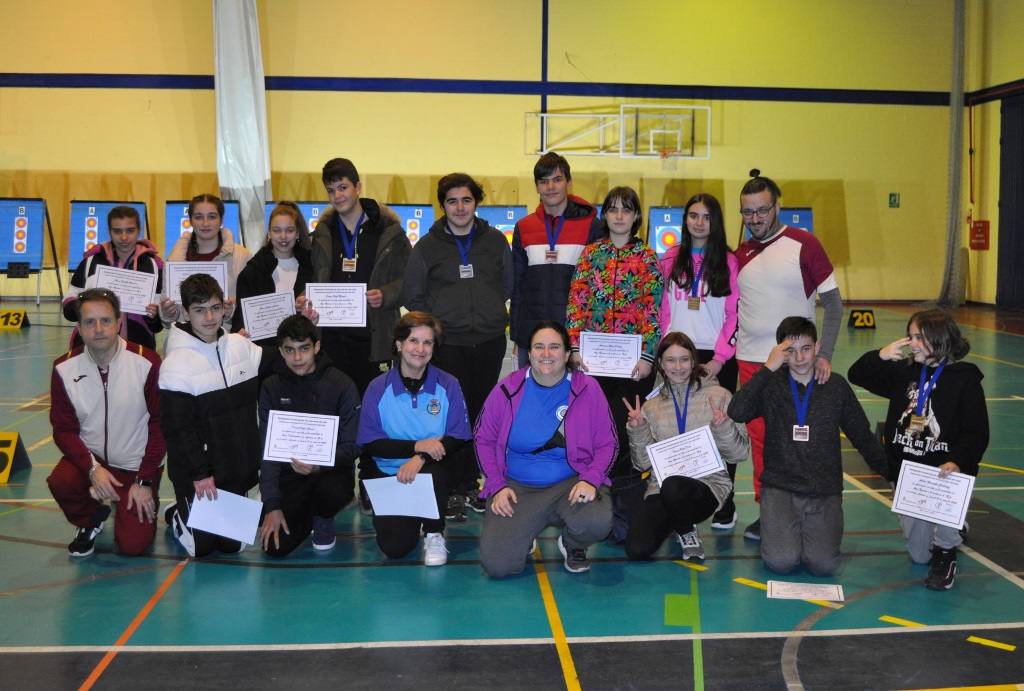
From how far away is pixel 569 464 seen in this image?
4840 mm

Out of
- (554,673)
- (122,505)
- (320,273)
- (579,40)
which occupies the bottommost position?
(554,673)

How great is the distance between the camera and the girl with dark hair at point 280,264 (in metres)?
5.71

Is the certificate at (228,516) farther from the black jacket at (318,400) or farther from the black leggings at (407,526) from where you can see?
the black leggings at (407,526)

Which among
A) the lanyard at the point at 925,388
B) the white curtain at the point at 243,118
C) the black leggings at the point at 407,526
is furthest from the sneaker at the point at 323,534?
the white curtain at the point at 243,118

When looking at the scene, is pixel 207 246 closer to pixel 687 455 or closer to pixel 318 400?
pixel 318 400

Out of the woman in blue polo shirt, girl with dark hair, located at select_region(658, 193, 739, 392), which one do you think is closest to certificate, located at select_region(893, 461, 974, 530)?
girl with dark hair, located at select_region(658, 193, 739, 392)

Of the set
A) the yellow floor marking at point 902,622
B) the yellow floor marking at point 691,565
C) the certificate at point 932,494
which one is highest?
the certificate at point 932,494

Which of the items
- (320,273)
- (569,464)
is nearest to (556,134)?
(320,273)

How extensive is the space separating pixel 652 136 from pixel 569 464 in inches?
521

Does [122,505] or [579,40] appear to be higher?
[579,40]

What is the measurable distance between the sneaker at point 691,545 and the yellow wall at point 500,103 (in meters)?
12.8

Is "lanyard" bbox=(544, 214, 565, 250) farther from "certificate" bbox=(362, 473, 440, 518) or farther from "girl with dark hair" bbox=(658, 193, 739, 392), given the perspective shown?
"certificate" bbox=(362, 473, 440, 518)

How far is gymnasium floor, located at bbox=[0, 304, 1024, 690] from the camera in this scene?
11.6 feet

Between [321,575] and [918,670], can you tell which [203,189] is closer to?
[321,575]
